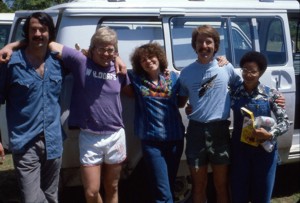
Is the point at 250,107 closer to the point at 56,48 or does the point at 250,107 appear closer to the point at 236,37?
the point at 236,37

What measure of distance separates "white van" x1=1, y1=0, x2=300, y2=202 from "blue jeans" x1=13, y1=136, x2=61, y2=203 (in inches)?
19.7

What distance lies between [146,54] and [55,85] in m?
0.75

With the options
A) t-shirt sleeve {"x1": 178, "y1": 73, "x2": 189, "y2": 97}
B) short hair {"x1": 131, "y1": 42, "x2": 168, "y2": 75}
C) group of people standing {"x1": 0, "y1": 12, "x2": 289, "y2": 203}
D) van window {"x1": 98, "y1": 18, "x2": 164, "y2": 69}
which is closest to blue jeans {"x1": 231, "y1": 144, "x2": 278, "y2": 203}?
group of people standing {"x1": 0, "y1": 12, "x2": 289, "y2": 203}

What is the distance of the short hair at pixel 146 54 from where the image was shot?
3.62 m

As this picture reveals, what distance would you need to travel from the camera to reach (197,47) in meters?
3.62

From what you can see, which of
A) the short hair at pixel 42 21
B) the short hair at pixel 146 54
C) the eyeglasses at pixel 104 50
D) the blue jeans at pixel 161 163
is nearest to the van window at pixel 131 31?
the short hair at pixel 146 54

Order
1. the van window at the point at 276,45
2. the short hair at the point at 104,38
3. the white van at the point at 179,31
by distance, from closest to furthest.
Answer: the short hair at the point at 104,38
the white van at the point at 179,31
the van window at the point at 276,45

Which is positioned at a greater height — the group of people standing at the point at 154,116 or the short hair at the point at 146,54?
the short hair at the point at 146,54

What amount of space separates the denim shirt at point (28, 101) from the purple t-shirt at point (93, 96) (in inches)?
8.5

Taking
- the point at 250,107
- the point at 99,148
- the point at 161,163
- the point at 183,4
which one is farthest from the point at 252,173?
the point at 183,4

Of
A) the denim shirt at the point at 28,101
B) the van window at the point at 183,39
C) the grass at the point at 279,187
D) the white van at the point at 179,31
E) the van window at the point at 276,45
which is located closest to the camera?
the denim shirt at the point at 28,101

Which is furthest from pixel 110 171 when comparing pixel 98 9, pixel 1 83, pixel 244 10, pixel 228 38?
pixel 244 10

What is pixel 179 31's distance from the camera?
4.20m

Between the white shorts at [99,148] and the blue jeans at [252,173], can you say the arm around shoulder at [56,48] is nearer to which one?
the white shorts at [99,148]
